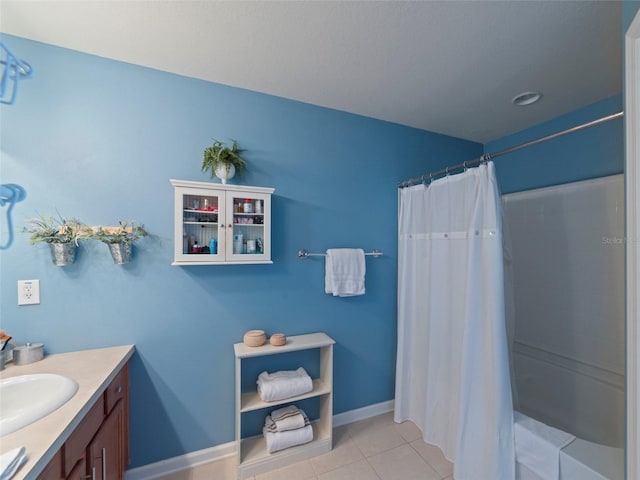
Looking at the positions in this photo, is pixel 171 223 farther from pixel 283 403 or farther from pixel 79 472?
pixel 283 403

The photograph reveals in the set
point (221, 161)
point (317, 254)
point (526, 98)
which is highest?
point (526, 98)

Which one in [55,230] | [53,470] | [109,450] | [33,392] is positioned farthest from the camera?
[55,230]

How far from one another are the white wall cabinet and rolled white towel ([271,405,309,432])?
3.37ft

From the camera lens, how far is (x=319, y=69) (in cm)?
149

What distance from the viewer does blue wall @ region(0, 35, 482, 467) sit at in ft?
4.31

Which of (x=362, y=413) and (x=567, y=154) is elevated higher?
(x=567, y=154)

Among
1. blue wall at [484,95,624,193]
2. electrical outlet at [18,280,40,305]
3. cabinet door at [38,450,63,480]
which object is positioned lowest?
cabinet door at [38,450,63,480]

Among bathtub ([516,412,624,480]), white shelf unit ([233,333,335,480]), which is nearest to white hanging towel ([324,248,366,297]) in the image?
white shelf unit ([233,333,335,480])

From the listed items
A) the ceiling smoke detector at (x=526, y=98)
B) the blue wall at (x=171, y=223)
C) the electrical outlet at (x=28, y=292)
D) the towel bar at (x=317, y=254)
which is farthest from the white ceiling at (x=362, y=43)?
the towel bar at (x=317, y=254)

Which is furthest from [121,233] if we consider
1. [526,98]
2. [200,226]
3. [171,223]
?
[526,98]

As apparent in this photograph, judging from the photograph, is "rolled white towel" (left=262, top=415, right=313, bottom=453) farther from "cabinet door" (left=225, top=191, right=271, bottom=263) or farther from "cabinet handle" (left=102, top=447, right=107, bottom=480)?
"cabinet door" (left=225, top=191, right=271, bottom=263)

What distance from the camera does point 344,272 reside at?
1.87 metres

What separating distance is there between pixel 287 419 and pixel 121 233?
1.52 metres

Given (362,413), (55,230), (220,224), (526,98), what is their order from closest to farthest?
(55,230) < (220,224) < (526,98) < (362,413)
